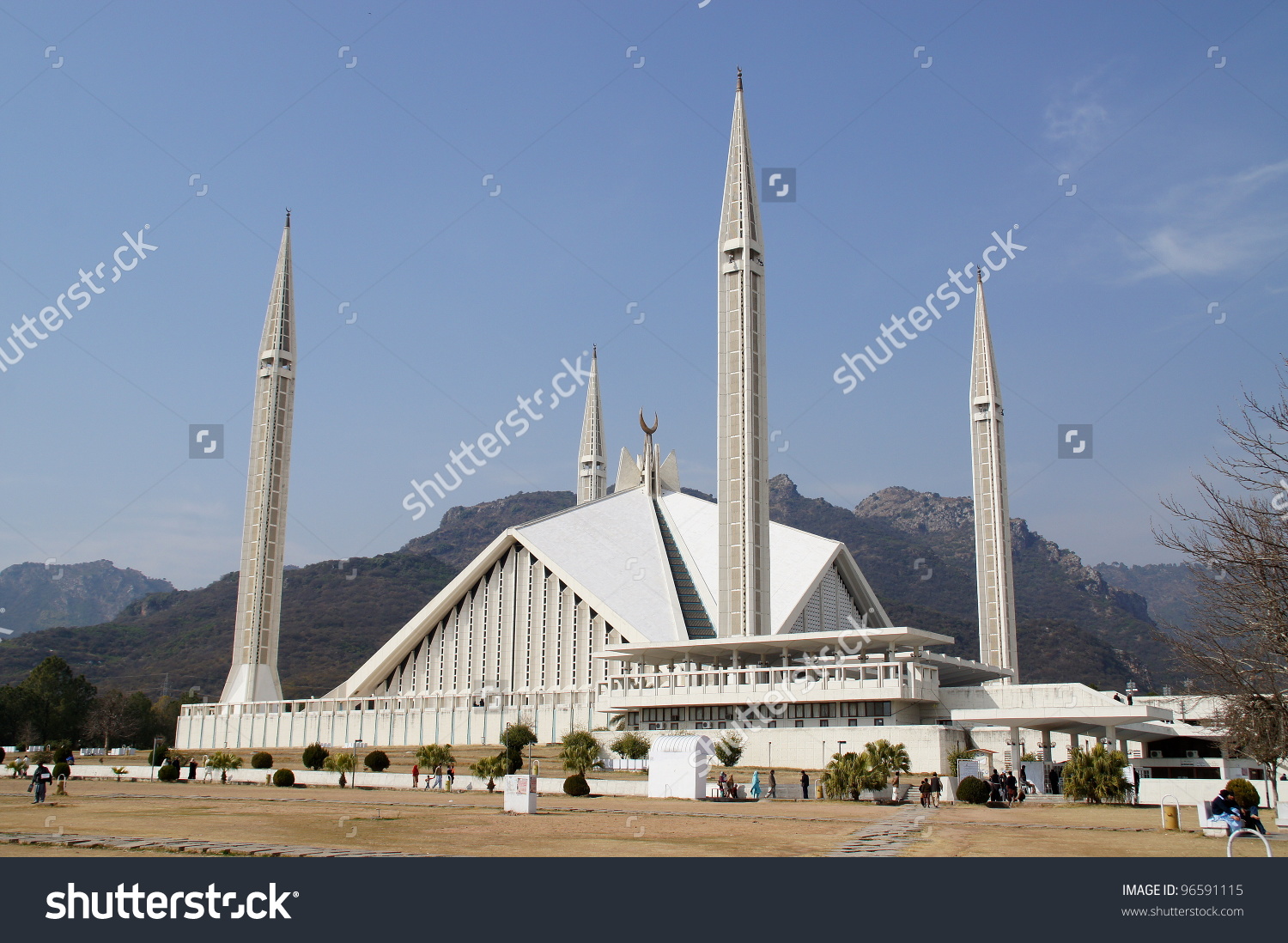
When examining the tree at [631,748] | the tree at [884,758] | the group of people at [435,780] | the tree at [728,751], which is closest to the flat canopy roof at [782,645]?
the tree at [728,751]

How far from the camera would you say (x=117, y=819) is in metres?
16.9

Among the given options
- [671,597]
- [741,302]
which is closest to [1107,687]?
[671,597]

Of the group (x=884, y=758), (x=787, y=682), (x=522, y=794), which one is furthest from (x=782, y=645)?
(x=522, y=794)

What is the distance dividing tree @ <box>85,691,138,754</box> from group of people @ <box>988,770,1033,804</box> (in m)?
45.1

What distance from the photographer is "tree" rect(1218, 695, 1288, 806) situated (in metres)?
18.7

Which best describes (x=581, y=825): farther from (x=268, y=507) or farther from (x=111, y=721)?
(x=111, y=721)

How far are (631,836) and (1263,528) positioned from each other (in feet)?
31.6

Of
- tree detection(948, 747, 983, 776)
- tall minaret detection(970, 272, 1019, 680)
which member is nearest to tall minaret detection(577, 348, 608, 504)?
tall minaret detection(970, 272, 1019, 680)

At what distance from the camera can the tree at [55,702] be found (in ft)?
174

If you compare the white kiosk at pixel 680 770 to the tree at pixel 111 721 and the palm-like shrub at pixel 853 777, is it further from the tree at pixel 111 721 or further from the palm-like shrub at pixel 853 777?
the tree at pixel 111 721

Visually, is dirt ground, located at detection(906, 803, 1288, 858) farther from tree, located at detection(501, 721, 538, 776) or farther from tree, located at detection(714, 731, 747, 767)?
tree, located at detection(501, 721, 538, 776)

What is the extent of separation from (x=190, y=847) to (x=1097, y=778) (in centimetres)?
1665

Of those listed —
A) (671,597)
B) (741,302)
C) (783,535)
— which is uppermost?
(741,302)
